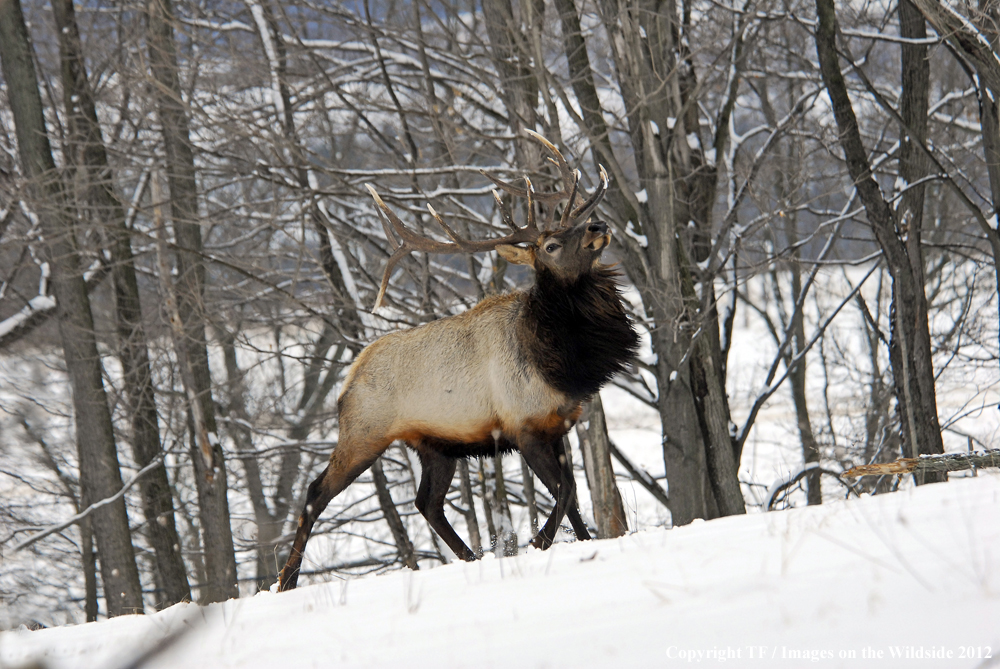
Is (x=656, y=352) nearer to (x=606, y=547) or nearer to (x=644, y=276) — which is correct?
(x=644, y=276)

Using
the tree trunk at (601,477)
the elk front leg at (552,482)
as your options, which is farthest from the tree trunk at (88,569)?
the elk front leg at (552,482)

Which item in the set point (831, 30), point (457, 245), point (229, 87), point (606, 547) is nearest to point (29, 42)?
point (229, 87)

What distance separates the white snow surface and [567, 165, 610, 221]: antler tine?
2785mm

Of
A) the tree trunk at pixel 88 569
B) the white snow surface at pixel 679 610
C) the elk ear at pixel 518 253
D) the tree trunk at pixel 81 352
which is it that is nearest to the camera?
the white snow surface at pixel 679 610

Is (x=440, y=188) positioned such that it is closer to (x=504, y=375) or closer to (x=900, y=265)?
(x=504, y=375)

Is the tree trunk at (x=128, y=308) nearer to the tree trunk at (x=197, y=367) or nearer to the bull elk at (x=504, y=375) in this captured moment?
the tree trunk at (x=197, y=367)

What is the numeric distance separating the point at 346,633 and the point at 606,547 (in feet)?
4.09

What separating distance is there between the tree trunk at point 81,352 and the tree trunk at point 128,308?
1.26ft

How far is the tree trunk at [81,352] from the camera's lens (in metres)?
10.2

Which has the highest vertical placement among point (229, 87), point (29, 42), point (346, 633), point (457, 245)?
point (29, 42)

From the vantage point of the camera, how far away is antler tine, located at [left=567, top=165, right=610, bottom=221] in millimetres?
5270

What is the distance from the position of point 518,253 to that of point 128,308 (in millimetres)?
6771

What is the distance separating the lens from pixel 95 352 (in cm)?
1041

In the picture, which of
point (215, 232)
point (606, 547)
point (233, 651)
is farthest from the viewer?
point (215, 232)
